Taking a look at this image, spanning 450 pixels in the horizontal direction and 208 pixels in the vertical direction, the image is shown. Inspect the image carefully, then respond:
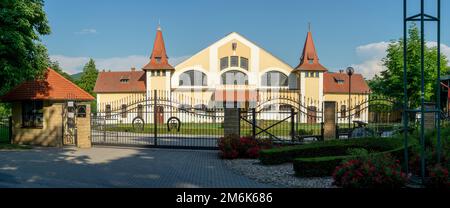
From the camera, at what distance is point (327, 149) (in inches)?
439

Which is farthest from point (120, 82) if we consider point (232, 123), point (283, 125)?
point (232, 123)

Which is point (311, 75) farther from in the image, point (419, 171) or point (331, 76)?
point (419, 171)

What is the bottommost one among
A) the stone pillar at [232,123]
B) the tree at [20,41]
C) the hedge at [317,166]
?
the hedge at [317,166]

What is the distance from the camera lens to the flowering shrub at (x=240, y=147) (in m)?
13.1

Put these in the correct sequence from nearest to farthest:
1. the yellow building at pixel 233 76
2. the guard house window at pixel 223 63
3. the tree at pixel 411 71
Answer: the tree at pixel 411 71, the yellow building at pixel 233 76, the guard house window at pixel 223 63

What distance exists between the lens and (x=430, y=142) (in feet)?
33.5

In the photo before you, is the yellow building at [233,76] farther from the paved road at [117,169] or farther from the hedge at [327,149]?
the hedge at [327,149]

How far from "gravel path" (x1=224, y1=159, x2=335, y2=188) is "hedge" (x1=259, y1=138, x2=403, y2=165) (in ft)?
0.90

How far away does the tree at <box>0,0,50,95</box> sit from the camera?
14734mm

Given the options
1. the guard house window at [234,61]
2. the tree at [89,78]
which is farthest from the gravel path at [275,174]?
the tree at [89,78]

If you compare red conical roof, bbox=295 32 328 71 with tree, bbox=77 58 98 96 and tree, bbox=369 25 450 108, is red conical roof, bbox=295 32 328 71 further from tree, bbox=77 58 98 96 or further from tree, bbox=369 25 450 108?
tree, bbox=77 58 98 96

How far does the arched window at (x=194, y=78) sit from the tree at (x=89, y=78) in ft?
103
